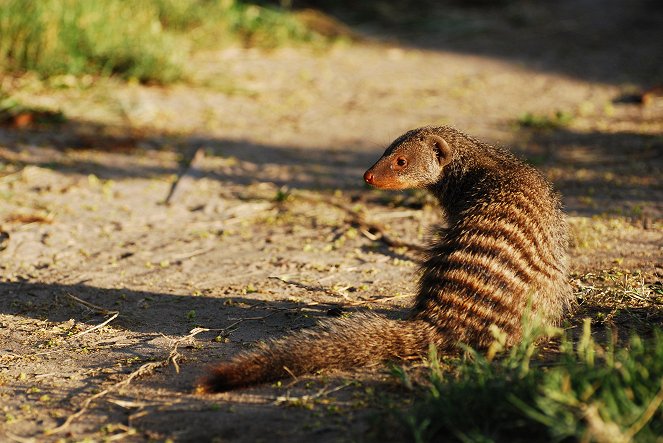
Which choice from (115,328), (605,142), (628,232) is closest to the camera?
(115,328)

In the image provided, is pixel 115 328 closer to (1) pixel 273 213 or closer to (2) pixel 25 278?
(2) pixel 25 278

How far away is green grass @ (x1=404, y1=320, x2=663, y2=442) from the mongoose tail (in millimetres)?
365

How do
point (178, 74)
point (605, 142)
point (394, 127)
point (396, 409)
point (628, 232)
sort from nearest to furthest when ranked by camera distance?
1. point (396, 409)
2. point (628, 232)
3. point (605, 142)
4. point (394, 127)
5. point (178, 74)

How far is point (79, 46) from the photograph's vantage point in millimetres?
7082

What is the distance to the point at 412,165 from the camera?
12.1 ft

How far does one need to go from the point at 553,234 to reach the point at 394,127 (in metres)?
3.74

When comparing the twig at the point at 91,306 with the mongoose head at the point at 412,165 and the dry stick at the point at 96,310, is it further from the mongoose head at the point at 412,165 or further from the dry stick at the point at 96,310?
the mongoose head at the point at 412,165

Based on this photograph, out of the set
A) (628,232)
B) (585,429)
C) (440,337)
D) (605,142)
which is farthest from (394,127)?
(585,429)

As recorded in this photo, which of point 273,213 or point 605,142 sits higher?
point 605,142

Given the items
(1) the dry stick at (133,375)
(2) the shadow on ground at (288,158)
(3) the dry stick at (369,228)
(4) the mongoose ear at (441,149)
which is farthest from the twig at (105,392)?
(2) the shadow on ground at (288,158)

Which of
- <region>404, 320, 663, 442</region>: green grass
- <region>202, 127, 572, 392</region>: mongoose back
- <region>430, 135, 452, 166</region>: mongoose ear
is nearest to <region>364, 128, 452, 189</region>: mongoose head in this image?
<region>430, 135, 452, 166</region>: mongoose ear

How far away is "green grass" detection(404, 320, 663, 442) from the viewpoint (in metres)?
2.08

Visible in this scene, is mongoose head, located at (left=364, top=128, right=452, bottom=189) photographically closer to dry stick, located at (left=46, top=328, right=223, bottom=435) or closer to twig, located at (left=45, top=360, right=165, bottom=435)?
dry stick, located at (left=46, top=328, right=223, bottom=435)

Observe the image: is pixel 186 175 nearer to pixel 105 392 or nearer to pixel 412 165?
pixel 412 165
